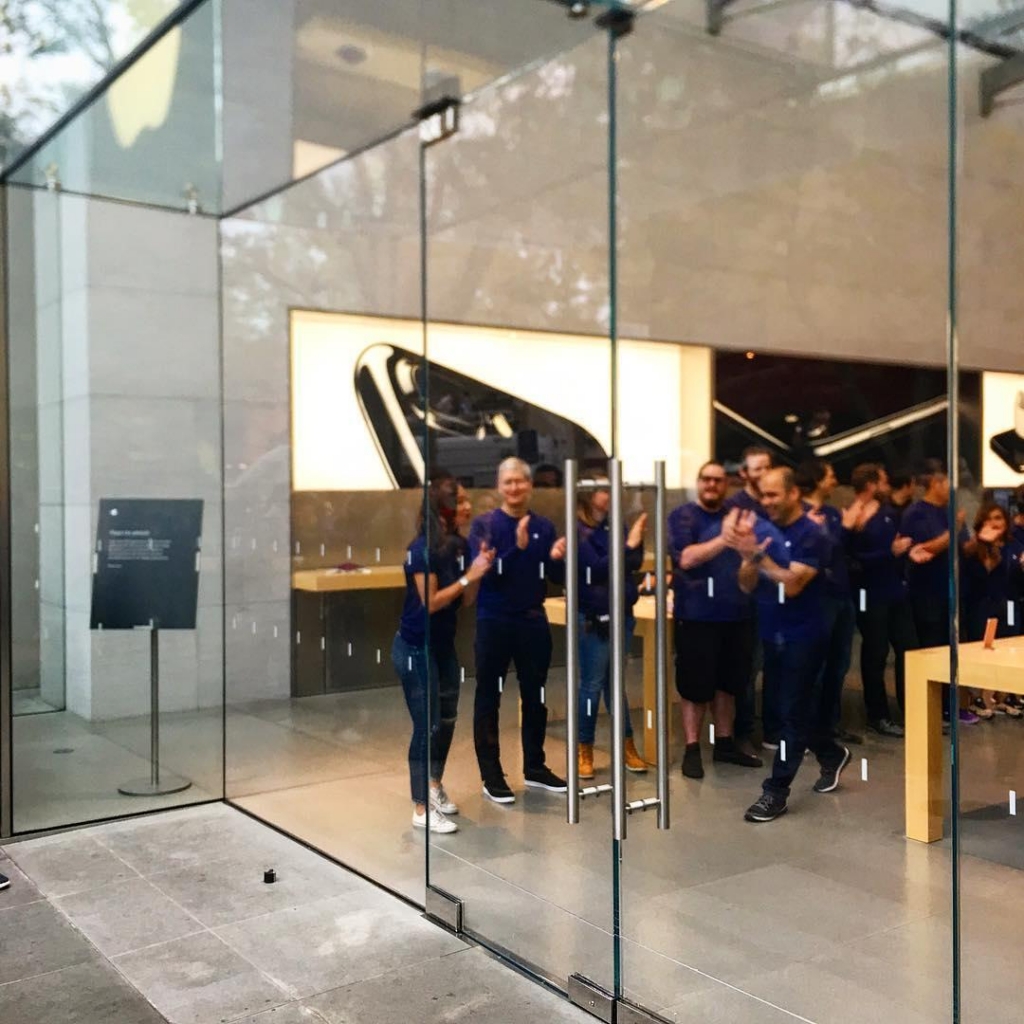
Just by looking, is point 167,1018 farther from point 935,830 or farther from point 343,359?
point 343,359

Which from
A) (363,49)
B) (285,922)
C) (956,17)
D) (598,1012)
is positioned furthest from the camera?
(363,49)

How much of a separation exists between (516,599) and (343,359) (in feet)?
4.79

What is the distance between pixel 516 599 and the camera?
11.7ft

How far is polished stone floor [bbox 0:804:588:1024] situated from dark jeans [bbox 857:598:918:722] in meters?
1.33

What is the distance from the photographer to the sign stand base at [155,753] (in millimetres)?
5438

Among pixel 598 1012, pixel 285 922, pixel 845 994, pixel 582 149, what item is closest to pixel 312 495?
pixel 285 922

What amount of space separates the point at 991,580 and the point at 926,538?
16cm

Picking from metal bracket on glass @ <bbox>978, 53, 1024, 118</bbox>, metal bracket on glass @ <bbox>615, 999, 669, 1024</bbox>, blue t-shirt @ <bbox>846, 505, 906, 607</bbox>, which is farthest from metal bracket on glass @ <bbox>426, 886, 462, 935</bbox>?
metal bracket on glass @ <bbox>978, 53, 1024, 118</bbox>

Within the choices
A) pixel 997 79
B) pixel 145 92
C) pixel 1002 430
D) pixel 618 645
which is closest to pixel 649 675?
pixel 618 645

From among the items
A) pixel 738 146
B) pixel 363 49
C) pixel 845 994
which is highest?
pixel 363 49

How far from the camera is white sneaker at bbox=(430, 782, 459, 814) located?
3.89 metres

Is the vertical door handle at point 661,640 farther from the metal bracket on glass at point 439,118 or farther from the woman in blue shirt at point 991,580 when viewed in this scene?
the metal bracket on glass at point 439,118

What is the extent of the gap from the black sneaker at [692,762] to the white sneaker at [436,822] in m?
1.23

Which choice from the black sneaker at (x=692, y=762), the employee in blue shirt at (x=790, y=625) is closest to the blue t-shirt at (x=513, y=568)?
the black sneaker at (x=692, y=762)
